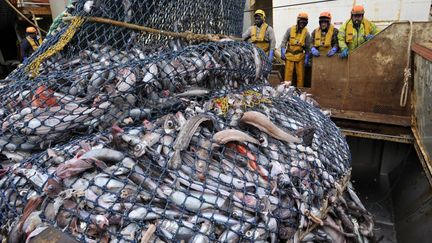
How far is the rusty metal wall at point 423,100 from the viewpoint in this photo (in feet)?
14.5

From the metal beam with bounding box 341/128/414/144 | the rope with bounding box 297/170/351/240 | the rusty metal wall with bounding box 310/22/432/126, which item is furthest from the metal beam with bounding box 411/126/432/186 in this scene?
the rope with bounding box 297/170/351/240

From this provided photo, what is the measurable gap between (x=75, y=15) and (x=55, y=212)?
216 cm

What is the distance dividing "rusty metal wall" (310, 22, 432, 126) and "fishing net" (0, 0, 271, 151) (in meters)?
2.87

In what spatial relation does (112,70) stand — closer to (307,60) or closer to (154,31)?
(154,31)

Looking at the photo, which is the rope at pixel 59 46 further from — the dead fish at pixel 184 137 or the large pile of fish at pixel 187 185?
the dead fish at pixel 184 137

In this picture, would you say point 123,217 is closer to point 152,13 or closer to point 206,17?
point 152,13

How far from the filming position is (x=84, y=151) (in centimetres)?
256

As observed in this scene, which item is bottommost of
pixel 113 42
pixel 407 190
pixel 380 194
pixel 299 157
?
pixel 380 194

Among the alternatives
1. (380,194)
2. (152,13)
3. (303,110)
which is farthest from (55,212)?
(380,194)

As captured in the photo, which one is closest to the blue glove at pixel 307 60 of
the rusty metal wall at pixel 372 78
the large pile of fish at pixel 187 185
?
the rusty metal wall at pixel 372 78

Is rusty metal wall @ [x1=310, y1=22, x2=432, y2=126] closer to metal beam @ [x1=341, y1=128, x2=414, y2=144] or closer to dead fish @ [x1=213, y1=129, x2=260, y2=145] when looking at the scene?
metal beam @ [x1=341, y1=128, x2=414, y2=144]

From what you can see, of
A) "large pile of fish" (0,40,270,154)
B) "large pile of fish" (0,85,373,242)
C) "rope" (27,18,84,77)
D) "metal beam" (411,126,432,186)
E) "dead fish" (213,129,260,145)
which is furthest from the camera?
"metal beam" (411,126,432,186)

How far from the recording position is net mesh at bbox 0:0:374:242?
224cm

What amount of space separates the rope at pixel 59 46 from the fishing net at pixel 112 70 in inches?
0.4
